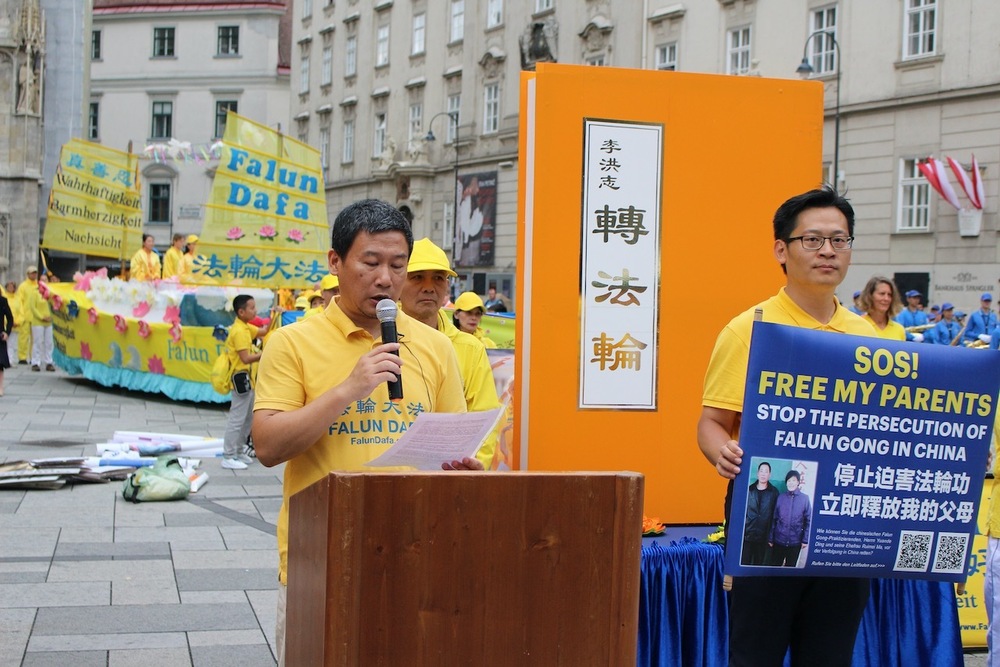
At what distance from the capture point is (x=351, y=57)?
5278cm

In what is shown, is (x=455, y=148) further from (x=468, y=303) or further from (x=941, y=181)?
(x=468, y=303)

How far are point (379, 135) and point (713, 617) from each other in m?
47.2

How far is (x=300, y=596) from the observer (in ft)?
8.67

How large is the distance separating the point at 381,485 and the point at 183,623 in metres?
3.94

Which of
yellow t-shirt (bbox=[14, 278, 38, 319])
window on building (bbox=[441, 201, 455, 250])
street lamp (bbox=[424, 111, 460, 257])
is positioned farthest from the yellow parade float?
window on building (bbox=[441, 201, 455, 250])

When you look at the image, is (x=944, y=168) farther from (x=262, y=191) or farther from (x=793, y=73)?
(x=262, y=191)

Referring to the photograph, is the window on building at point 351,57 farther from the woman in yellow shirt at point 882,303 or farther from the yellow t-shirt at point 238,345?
the woman in yellow shirt at point 882,303

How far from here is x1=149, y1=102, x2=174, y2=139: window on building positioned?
218 ft

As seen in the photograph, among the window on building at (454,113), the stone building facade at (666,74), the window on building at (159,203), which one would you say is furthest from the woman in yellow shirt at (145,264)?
the window on building at (159,203)

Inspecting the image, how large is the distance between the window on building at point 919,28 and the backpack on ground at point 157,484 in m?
21.5

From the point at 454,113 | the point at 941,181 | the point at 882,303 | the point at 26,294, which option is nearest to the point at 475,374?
the point at 882,303

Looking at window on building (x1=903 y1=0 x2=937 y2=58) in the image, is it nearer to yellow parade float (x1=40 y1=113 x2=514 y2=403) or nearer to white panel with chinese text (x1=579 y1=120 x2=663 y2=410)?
yellow parade float (x1=40 y1=113 x2=514 y2=403)

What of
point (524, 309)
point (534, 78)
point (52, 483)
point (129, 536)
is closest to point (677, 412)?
point (524, 309)

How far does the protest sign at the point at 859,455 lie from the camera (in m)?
3.15
